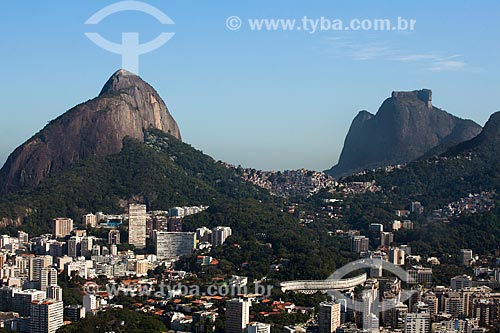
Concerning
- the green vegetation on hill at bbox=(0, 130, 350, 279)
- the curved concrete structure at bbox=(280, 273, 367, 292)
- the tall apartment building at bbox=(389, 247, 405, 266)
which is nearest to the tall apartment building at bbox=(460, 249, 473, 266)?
the tall apartment building at bbox=(389, 247, 405, 266)

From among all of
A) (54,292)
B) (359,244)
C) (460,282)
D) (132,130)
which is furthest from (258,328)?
(132,130)

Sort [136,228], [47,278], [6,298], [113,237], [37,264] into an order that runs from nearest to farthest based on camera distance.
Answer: [6,298], [47,278], [37,264], [113,237], [136,228]

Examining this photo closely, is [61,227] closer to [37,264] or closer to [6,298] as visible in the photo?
[37,264]

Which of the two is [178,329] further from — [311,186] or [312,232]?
[311,186]

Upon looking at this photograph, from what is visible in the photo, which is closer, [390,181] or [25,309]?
[25,309]

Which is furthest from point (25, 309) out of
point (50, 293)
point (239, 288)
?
point (239, 288)

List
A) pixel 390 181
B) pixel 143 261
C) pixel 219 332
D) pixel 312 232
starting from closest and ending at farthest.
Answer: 1. pixel 219 332
2. pixel 143 261
3. pixel 312 232
4. pixel 390 181
